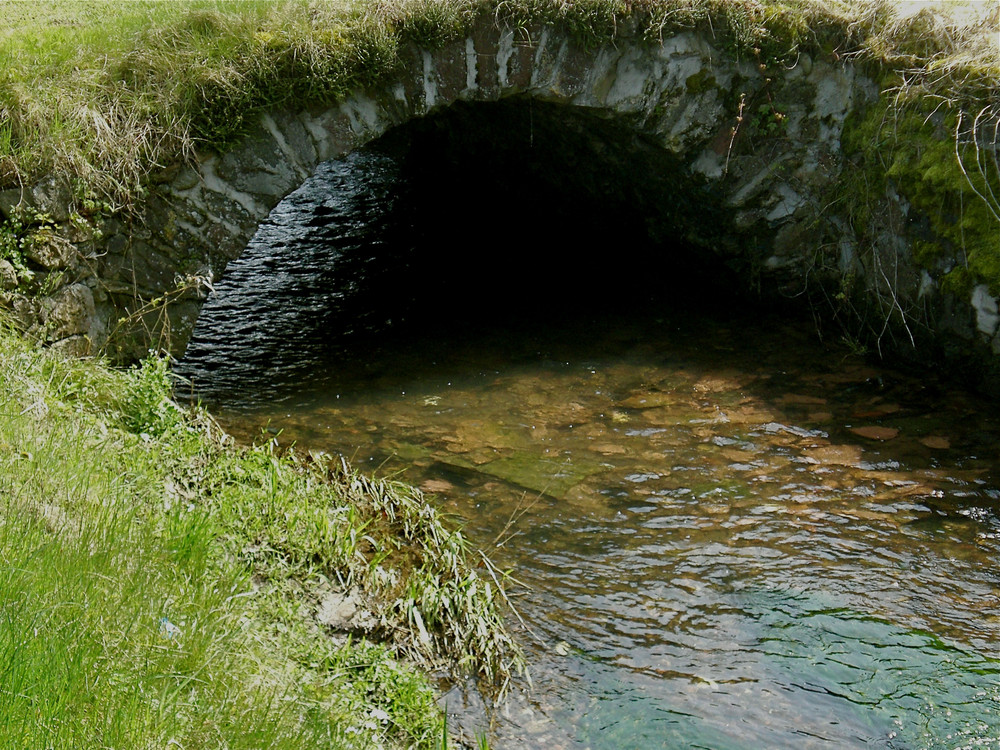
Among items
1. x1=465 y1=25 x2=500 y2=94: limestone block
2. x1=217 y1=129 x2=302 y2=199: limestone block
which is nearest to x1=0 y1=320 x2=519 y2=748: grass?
x1=217 y1=129 x2=302 y2=199: limestone block

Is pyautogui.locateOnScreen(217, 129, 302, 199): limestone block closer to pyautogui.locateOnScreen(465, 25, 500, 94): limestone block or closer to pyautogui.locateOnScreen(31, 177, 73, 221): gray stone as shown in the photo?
pyautogui.locateOnScreen(31, 177, 73, 221): gray stone

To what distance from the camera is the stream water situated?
2990 millimetres

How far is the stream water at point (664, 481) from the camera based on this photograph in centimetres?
299

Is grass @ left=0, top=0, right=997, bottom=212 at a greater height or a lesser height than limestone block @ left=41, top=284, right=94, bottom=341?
greater

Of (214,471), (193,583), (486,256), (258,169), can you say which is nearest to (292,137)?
(258,169)

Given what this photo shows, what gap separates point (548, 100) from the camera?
579 cm

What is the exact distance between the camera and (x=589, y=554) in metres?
3.84

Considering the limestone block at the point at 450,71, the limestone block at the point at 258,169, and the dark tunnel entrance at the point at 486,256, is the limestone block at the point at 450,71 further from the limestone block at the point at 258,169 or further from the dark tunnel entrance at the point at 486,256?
the limestone block at the point at 258,169

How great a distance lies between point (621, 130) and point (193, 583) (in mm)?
4733

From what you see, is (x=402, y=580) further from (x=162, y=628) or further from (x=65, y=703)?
(x=65, y=703)

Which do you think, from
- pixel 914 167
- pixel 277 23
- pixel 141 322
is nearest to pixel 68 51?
pixel 277 23

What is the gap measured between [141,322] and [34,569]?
9.45 ft

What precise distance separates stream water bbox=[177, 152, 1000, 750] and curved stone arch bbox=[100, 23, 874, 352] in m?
0.82

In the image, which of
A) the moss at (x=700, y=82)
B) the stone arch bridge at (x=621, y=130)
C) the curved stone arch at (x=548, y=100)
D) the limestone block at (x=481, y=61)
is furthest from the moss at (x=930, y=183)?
the limestone block at (x=481, y=61)
